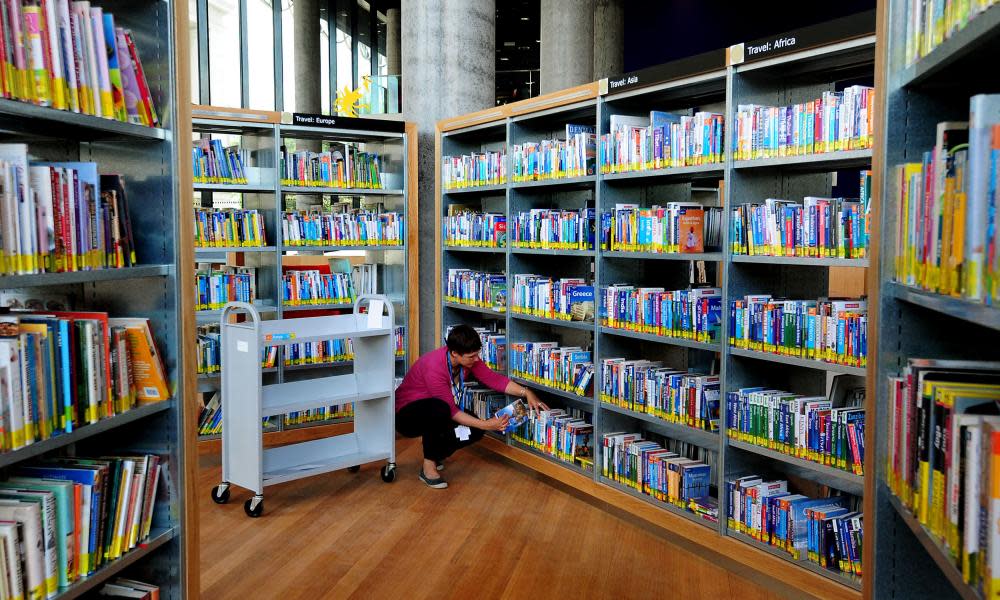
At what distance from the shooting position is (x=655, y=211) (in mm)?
4352

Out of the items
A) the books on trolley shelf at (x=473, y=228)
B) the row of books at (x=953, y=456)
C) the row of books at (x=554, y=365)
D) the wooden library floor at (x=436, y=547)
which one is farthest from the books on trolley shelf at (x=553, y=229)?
the row of books at (x=953, y=456)

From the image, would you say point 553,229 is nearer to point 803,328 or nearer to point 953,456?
point 803,328

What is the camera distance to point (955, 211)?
144cm

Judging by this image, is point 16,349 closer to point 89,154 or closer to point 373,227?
point 89,154

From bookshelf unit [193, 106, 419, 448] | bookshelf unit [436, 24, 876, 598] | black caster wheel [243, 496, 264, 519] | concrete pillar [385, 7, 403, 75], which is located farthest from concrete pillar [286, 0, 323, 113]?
black caster wheel [243, 496, 264, 519]

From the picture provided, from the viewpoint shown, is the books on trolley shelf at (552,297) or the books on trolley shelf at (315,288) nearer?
the books on trolley shelf at (552,297)

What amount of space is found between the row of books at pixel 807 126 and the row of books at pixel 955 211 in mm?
1639

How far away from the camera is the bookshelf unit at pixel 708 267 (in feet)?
11.9

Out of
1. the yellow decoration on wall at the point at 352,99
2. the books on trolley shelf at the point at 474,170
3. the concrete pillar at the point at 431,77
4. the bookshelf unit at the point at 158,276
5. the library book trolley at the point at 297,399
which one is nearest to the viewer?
the bookshelf unit at the point at 158,276

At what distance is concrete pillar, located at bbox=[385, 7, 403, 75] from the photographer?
1515 centimetres

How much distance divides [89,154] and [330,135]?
14.0 feet

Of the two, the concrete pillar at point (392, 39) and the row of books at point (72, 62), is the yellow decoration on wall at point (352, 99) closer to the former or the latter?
the concrete pillar at point (392, 39)

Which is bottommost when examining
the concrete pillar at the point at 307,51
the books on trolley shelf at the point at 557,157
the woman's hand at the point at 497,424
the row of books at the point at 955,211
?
the woman's hand at the point at 497,424

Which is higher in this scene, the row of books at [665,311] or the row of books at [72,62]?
the row of books at [72,62]
